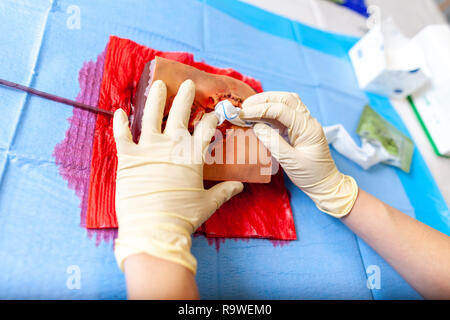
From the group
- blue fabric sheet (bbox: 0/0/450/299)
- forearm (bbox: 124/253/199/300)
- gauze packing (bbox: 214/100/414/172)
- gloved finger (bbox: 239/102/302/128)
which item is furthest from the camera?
gauze packing (bbox: 214/100/414/172)

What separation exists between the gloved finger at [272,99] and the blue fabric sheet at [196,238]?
0.40 m

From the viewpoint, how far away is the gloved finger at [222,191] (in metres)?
Answer: 1.00

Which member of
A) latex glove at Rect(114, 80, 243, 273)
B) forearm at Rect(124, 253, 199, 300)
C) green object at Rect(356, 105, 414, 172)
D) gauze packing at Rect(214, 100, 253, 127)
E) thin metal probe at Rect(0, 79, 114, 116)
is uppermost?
green object at Rect(356, 105, 414, 172)

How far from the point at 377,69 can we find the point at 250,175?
137cm

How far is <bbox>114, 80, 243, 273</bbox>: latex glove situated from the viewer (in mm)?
812

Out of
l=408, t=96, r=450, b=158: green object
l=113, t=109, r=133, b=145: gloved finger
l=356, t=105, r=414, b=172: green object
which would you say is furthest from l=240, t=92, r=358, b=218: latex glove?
l=408, t=96, r=450, b=158: green object

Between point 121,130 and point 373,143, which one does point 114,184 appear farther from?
point 373,143

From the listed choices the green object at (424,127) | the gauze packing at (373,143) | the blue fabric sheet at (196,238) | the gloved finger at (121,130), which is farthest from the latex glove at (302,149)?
the green object at (424,127)

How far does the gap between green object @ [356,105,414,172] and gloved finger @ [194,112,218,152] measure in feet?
3.63

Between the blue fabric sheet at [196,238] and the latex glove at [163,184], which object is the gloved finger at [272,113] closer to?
the latex glove at [163,184]

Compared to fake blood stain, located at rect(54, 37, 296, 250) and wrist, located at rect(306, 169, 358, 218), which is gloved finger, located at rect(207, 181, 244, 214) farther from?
wrist, located at rect(306, 169, 358, 218)

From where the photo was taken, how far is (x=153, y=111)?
0.96m

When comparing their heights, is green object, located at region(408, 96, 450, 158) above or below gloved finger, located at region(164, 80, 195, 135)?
above
